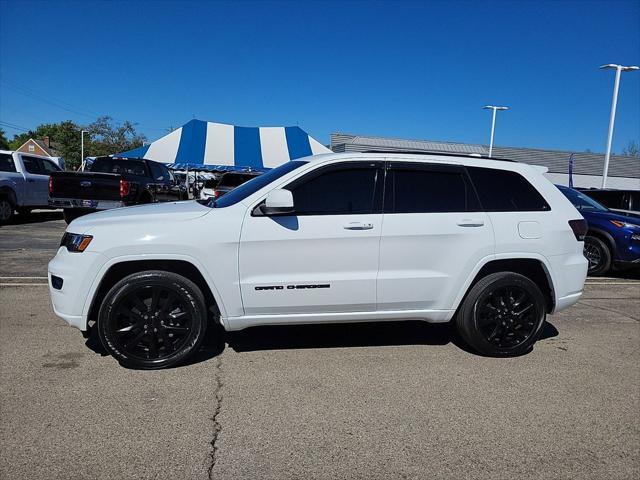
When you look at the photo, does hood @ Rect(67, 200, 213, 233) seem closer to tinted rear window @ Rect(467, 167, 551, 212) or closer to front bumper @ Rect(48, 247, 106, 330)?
front bumper @ Rect(48, 247, 106, 330)

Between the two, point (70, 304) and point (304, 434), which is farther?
point (70, 304)

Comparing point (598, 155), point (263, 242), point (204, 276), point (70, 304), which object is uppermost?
point (598, 155)

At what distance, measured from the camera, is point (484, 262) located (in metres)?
4.36

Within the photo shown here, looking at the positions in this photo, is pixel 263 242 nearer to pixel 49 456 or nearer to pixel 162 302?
pixel 162 302

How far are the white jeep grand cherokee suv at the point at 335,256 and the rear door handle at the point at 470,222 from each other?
23 mm

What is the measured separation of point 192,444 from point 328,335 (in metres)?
2.26

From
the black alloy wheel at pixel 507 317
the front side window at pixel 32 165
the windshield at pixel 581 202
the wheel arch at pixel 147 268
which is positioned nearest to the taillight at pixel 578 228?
the black alloy wheel at pixel 507 317

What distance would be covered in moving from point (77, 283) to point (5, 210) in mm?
10743

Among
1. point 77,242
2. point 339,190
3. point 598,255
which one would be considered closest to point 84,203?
point 77,242

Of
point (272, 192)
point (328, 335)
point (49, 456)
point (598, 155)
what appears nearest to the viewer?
point (49, 456)

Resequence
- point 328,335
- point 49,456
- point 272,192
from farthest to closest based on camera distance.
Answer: point 328,335, point 272,192, point 49,456

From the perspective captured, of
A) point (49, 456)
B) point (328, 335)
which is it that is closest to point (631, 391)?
point (328, 335)

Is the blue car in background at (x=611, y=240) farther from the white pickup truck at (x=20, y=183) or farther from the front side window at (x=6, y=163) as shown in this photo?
the front side window at (x=6, y=163)

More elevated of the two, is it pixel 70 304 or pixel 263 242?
pixel 263 242
